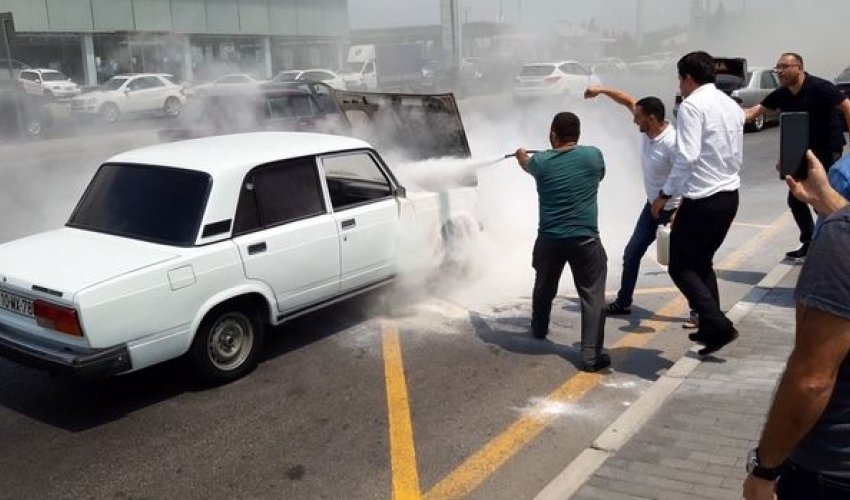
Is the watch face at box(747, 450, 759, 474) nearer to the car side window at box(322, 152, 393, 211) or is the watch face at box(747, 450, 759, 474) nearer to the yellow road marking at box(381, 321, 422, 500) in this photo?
the yellow road marking at box(381, 321, 422, 500)

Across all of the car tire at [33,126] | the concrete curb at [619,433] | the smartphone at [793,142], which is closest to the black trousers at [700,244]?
the concrete curb at [619,433]

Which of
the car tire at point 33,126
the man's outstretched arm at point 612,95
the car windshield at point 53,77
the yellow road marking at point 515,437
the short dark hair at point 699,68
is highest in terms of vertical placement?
the car windshield at point 53,77

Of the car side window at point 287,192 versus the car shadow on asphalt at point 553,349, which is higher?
the car side window at point 287,192

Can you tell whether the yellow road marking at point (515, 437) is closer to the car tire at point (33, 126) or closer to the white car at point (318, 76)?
the car tire at point (33, 126)

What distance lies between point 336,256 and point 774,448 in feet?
13.1

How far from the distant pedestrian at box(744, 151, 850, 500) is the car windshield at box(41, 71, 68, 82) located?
74.5 ft

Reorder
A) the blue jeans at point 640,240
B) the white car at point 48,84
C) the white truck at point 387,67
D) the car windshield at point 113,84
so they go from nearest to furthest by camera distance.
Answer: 1. the blue jeans at point 640,240
2. the white car at point 48,84
3. the car windshield at point 113,84
4. the white truck at point 387,67

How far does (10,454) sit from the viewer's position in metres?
4.22

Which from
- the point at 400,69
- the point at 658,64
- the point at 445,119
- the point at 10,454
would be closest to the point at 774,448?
the point at 10,454

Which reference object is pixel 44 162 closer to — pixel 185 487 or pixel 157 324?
pixel 157 324

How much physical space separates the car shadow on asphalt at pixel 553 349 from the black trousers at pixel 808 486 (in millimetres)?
3035

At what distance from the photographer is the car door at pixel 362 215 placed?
5750 millimetres

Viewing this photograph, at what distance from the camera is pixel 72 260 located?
4.68 metres

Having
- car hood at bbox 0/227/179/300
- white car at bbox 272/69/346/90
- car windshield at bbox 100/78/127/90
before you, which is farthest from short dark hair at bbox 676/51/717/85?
car windshield at bbox 100/78/127/90
